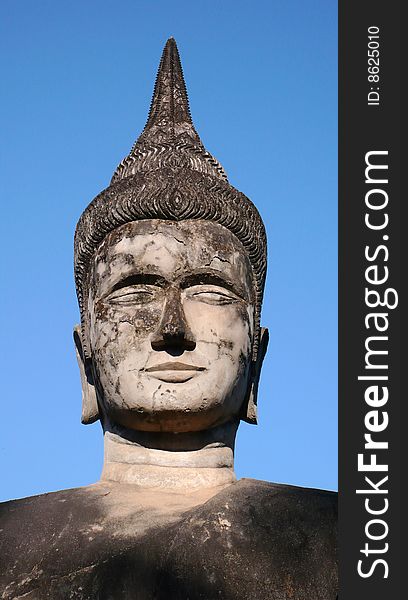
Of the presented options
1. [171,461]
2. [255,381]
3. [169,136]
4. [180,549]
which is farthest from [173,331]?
[169,136]

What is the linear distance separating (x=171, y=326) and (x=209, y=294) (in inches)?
21.9

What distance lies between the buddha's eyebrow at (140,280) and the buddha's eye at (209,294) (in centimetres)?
22

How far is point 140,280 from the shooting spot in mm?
10008

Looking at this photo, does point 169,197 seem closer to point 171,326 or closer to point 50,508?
point 171,326

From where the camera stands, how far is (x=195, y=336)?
975cm

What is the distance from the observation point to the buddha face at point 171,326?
9.68m

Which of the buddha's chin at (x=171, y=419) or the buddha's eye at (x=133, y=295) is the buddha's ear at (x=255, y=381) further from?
the buddha's eye at (x=133, y=295)

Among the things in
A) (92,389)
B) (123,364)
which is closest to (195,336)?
(123,364)

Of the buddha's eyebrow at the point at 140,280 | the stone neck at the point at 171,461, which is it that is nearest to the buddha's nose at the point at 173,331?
the buddha's eyebrow at the point at 140,280

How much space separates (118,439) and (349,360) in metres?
2.17

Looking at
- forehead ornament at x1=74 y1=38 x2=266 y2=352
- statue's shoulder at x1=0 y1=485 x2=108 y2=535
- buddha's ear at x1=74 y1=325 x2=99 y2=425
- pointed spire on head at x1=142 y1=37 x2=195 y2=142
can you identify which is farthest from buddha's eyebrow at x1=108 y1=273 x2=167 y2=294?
pointed spire on head at x1=142 y1=37 x2=195 y2=142

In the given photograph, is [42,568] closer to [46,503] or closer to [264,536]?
[46,503]

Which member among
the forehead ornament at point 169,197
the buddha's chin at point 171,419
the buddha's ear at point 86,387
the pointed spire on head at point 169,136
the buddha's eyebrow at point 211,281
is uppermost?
the pointed spire on head at point 169,136

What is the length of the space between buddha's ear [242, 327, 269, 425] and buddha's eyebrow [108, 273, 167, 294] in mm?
1110
